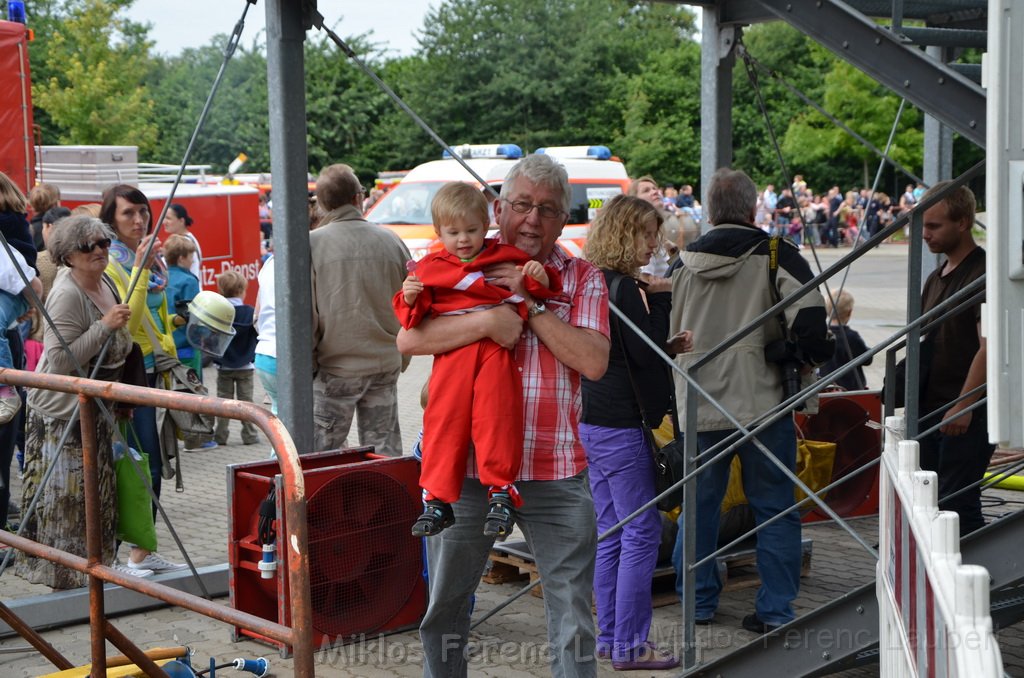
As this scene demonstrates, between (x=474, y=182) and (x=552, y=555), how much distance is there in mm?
14462

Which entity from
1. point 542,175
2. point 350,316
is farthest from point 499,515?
point 350,316

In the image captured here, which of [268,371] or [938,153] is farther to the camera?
[938,153]

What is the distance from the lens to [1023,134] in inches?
96.5

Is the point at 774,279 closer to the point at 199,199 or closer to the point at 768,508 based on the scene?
the point at 768,508

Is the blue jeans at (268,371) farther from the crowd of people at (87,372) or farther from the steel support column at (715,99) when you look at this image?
the steel support column at (715,99)

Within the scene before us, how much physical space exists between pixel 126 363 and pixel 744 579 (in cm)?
333

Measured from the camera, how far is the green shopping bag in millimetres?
6023

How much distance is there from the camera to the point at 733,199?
18.3 ft

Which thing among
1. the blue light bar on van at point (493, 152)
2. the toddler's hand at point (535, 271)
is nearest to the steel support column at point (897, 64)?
the toddler's hand at point (535, 271)

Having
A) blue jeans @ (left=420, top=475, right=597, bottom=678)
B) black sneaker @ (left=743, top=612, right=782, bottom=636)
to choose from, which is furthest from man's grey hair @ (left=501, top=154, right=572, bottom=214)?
black sneaker @ (left=743, top=612, right=782, bottom=636)

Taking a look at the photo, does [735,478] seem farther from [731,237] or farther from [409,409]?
[409,409]

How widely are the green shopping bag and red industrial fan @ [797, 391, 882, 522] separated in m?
3.68

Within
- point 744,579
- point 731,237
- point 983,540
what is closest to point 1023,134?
point 983,540

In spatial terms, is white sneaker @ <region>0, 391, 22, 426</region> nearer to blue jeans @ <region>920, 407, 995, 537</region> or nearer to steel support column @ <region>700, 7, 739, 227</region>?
steel support column @ <region>700, 7, 739, 227</region>
